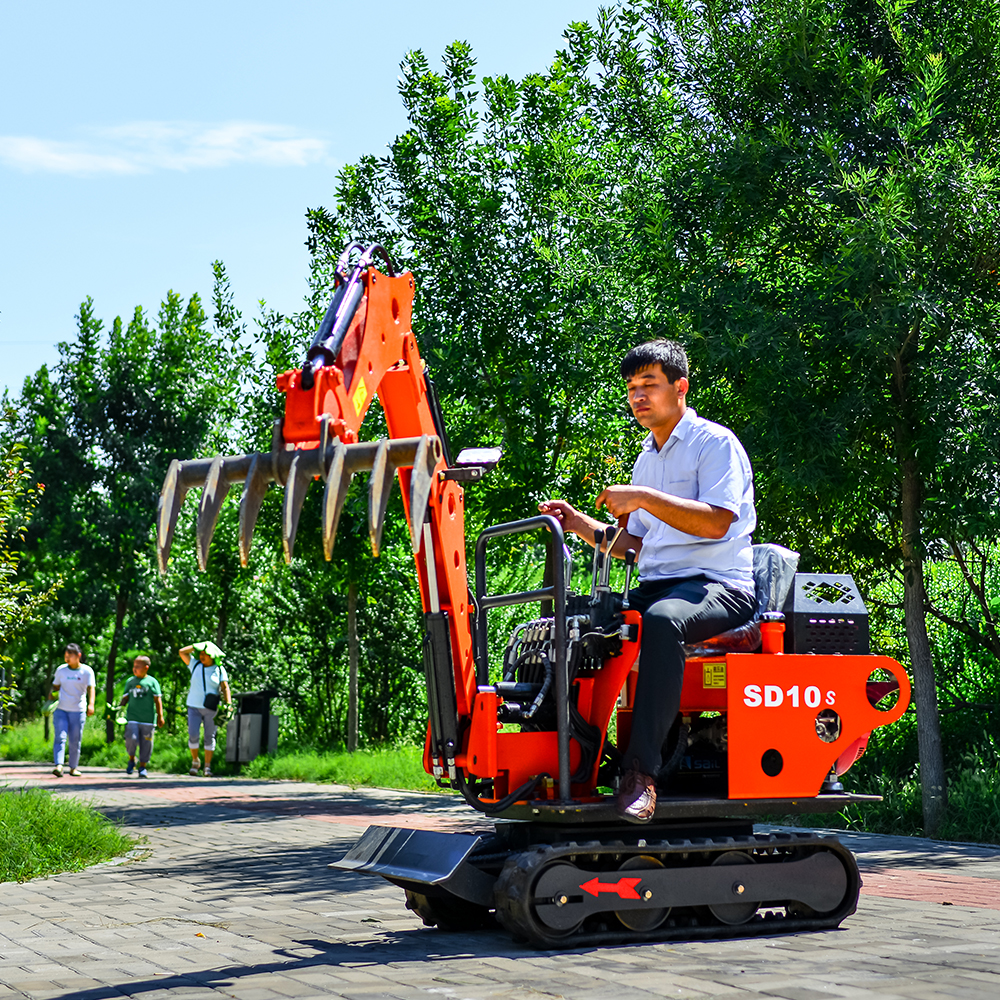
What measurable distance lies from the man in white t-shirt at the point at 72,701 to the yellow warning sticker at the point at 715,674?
13.3 meters

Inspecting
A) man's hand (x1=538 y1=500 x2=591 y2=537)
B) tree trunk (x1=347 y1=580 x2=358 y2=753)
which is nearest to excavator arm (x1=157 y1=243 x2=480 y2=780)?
man's hand (x1=538 y1=500 x2=591 y2=537)

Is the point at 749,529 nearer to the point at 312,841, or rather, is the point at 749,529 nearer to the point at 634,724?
the point at 634,724

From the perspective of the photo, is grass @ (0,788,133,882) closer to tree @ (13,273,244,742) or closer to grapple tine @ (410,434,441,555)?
grapple tine @ (410,434,441,555)

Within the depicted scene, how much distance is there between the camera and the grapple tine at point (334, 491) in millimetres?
5000

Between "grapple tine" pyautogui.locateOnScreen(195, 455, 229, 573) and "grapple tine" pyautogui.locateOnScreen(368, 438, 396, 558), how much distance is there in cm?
70

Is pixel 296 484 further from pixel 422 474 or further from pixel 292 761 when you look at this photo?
pixel 292 761

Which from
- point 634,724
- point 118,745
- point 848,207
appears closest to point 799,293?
point 848,207

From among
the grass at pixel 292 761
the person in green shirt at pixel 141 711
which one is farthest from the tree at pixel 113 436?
the person in green shirt at pixel 141 711

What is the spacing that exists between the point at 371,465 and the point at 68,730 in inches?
621

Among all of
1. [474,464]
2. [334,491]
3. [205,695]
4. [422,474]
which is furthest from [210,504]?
[205,695]

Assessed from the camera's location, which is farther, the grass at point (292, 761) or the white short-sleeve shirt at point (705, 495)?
the grass at point (292, 761)

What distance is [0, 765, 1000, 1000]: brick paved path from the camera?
16.5 ft

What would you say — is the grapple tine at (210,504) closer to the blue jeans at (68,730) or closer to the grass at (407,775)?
the grass at (407,775)

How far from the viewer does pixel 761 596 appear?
665 centimetres
